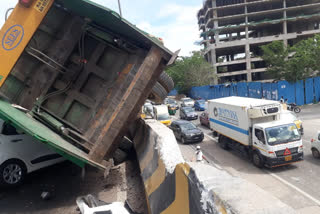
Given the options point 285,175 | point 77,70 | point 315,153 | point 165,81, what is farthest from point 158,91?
point 315,153

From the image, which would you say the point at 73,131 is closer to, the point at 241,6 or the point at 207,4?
the point at 241,6

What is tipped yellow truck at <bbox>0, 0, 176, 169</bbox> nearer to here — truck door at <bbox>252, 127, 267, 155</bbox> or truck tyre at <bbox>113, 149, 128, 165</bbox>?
truck tyre at <bbox>113, 149, 128, 165</bbox>

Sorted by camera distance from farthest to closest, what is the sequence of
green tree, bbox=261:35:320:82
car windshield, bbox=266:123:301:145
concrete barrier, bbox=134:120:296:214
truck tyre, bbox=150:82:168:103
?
green tree, bbox=261:35:320:82 < car windshield, bbox=266:123:301:145 < truck tyre, bbox=150:82:168:103 < concrete barrier, bbox=134:120:296:214

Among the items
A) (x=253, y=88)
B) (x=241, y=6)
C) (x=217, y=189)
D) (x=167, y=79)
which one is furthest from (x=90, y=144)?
(x=241, y=6)

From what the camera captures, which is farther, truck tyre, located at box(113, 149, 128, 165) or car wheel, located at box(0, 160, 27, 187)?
truck tyre, located at box(113, 149, 128, 165)

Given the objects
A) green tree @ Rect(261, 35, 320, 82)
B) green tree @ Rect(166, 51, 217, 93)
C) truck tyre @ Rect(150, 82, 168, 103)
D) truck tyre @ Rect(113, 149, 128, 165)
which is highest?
green tree @ Rect(166, 51, 217, 93)

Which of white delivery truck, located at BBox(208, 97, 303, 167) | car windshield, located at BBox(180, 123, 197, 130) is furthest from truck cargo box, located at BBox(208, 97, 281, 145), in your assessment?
car windshield, located at BBox(180, 123, 197, 130)

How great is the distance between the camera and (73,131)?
677 cm

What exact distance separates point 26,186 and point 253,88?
27.1m

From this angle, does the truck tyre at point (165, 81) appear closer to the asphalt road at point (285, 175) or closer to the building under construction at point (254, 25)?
the asphalt road at point (285, 175)

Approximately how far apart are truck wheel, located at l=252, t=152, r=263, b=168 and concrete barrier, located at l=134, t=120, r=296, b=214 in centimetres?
607

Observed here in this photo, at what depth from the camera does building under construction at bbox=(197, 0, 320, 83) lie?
5253 cm

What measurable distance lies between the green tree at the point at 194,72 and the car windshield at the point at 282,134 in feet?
132

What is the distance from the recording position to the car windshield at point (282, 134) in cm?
Result: 948
